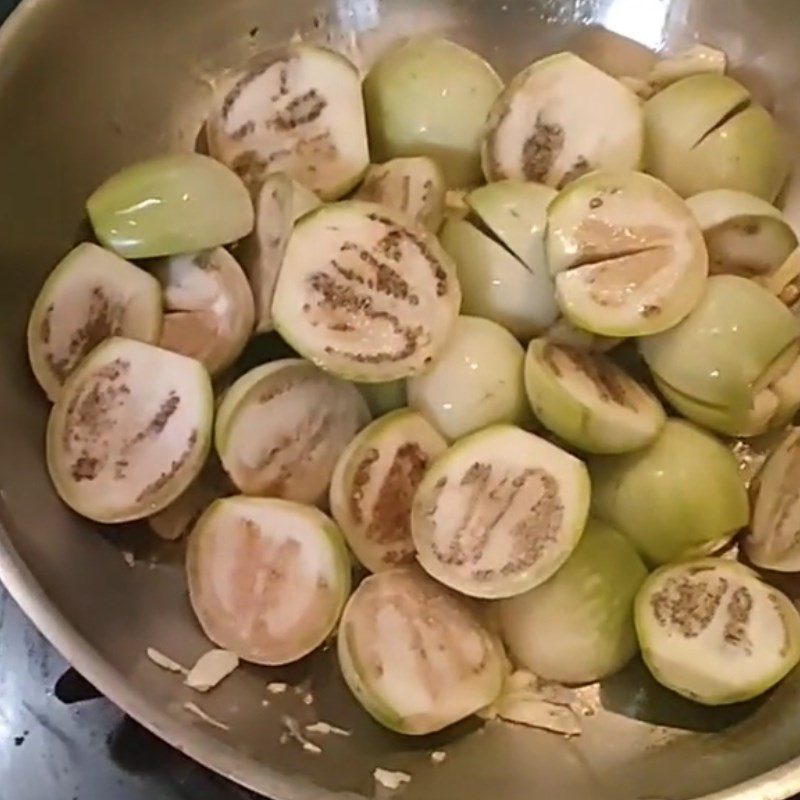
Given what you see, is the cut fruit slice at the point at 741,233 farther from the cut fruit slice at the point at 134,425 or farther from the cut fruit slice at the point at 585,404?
the cut fruit slice at the point at 134,425

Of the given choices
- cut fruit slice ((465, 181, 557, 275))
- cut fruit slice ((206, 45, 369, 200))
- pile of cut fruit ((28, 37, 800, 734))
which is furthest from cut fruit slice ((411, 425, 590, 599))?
cut fruit slice ((206, 45, 369, 200))

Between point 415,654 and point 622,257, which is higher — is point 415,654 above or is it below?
below

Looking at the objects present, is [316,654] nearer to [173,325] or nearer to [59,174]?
[173,325]

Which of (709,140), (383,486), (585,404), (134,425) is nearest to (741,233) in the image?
(709,140)

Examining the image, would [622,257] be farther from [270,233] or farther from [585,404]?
[270,233]

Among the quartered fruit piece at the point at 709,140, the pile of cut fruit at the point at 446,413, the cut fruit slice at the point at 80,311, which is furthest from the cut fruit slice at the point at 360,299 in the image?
the quartered fruit piece at the point at 709,140

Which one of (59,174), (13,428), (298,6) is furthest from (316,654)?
(298,6)
